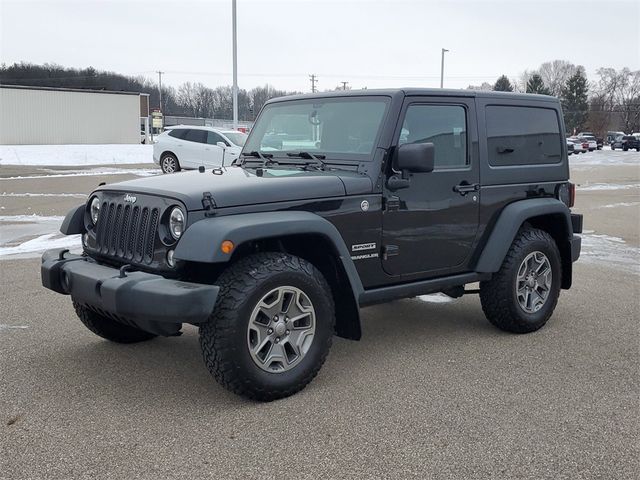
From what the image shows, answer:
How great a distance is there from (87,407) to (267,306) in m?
1.20

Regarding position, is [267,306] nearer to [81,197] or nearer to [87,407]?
[87,407]

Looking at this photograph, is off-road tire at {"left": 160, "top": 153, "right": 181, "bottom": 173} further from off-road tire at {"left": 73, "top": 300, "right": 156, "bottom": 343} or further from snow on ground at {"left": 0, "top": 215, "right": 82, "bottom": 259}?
off-road tire at {"left": 73, "top": 300, "right": 156, "bottom": 343}

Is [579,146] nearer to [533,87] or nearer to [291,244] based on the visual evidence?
[533,87]

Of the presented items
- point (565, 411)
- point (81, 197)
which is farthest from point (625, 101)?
point (565, 411)

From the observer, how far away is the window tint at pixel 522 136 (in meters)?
5.24

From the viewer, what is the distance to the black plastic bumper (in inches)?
137

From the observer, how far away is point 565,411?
151 inches

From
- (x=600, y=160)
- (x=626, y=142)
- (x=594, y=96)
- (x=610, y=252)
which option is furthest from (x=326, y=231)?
(x=594, y=96)

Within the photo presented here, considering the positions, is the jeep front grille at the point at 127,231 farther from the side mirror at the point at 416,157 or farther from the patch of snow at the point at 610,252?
the patch of snow at the point at 610,252

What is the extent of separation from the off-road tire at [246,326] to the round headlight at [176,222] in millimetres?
365


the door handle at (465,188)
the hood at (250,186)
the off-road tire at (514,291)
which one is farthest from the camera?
the off-road tire at (514,291)

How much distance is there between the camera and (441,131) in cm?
490

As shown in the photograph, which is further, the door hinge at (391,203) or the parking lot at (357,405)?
the door hinge at (391,203)

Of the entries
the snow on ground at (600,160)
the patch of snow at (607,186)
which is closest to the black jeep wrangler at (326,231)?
the patch of snow at (607,186)
